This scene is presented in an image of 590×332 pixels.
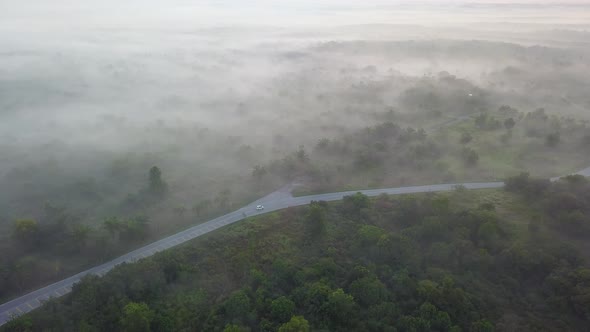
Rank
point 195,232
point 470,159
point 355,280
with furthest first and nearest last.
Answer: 1. point 470,159
2. point 195,232
3. point 355,280

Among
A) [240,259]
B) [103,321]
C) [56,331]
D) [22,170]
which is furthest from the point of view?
[22,170]

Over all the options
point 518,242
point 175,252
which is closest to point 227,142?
point 175,252

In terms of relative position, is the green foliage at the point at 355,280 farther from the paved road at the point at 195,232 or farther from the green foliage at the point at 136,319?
the paved road at the point at 195,232

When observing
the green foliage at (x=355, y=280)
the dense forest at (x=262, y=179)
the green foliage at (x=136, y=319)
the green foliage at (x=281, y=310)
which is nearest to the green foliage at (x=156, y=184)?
the dense forest at (x=262, y=179)

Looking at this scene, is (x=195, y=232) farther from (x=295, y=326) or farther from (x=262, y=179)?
(x=295, y=326)

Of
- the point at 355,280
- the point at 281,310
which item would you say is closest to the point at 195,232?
the point at 281,310

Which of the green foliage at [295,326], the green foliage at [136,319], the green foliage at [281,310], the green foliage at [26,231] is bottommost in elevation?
the green foliage at [281,310]

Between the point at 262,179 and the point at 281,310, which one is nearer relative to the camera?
the point at 281,310

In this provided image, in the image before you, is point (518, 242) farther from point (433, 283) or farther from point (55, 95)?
point (55, 95)
